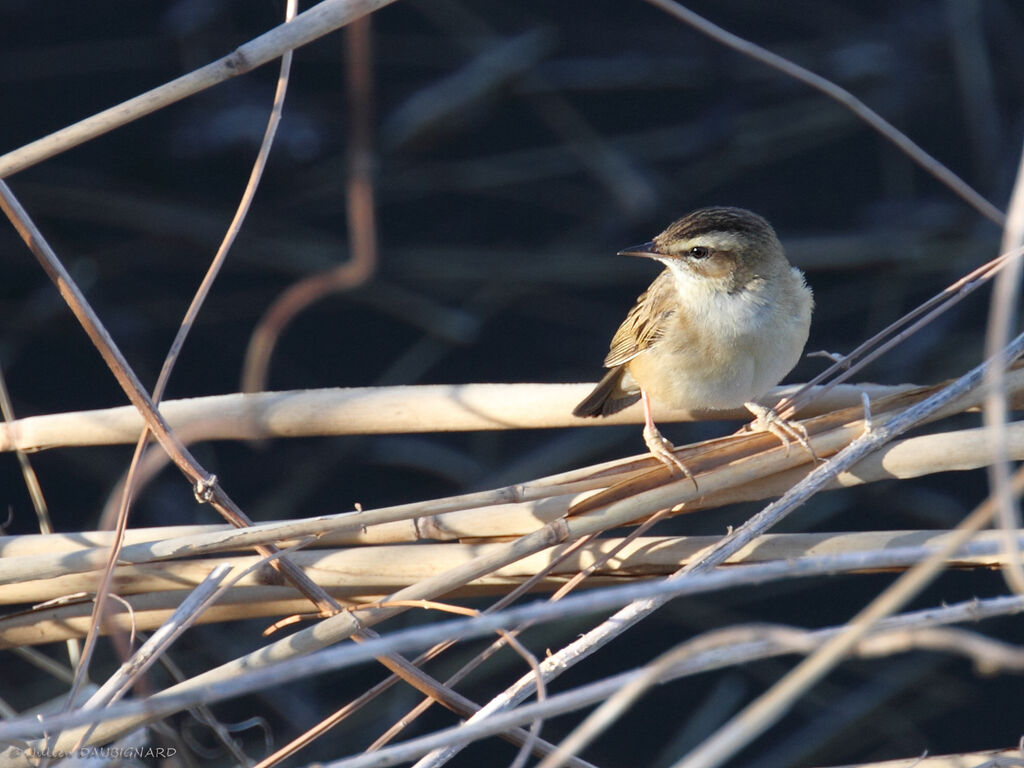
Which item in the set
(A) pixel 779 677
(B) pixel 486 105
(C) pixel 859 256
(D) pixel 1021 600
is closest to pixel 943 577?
(A) pixel 779 677

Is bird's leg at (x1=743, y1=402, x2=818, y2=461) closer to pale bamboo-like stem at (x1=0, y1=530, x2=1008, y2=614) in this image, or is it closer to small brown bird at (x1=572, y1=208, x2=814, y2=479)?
pale bamboo-like stem at (x1=0, y1=530, x2=1008, y2=614)

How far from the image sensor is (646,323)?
3744mm

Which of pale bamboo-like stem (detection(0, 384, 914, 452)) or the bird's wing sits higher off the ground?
the bird's wing

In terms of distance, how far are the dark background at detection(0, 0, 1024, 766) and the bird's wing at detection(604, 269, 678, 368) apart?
122 cm

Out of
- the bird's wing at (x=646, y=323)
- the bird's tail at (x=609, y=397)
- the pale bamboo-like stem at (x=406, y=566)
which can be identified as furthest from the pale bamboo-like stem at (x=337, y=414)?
the bird's wing at (x=646, y=323)

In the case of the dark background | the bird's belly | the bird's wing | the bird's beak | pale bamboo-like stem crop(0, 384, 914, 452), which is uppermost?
the dark background

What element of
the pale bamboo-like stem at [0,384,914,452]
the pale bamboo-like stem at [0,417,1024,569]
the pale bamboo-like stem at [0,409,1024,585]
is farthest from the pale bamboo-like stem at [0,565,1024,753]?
the pale bamboo-like stem at [0,384,914,452]

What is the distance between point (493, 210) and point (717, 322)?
2744 mm

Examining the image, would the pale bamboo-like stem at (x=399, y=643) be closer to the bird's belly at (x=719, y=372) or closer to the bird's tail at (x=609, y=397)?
the bird's tail at (x=609, y=397)

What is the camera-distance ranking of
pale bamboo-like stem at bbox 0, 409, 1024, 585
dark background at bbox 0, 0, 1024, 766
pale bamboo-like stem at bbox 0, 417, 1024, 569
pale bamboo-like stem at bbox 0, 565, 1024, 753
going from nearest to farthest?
pale bamboo-like stem at bbox 0, 565, 1024, 753 → pale bamboo-like stem at bbox 0, 409, 1024, 585 → pale bamboo-like stem at bbox 0, 417, 1024, 569 → dark background at bbox 0, 0, 1024, 766

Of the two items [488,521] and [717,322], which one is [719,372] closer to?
[717,322]

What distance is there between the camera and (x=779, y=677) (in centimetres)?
440

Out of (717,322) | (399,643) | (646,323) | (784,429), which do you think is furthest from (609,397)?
(399,643)

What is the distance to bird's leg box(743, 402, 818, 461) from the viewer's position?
2622 millimetres
